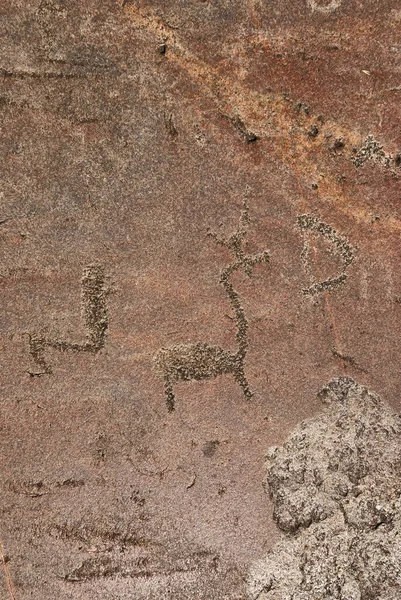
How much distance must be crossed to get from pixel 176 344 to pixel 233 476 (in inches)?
20.9

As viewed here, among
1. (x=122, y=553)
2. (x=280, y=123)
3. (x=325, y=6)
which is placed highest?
(x=325, y=6)

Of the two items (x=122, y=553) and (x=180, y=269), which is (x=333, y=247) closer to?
(x=180, y=269)

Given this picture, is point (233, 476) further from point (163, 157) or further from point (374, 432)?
point (163, 157)

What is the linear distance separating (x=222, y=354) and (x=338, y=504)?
668 millimetres

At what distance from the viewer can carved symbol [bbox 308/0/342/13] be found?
2533mm

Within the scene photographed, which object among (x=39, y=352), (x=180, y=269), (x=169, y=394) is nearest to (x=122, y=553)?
(x=169, y=394)

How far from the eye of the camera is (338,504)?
2.41 meters

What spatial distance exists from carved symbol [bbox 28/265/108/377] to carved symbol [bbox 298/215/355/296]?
Answer: 0.76 metres

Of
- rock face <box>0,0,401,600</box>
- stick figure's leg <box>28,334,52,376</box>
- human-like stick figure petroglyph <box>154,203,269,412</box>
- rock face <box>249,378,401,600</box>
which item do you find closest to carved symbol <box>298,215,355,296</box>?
rock face <box>0,0,401,600</box>

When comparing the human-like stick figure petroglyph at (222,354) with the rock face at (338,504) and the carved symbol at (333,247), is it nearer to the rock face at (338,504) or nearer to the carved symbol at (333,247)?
the carved symbol at (333,247)

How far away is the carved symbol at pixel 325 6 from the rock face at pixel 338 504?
4.44 ft

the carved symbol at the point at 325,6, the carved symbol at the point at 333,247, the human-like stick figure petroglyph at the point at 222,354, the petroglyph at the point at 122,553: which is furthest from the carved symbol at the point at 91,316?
the carved symbol at the point at 325,6

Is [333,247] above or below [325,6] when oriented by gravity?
below

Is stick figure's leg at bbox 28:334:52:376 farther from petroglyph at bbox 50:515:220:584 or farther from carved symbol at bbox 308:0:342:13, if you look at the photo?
carved symbol at bbox 308:0:342:13
